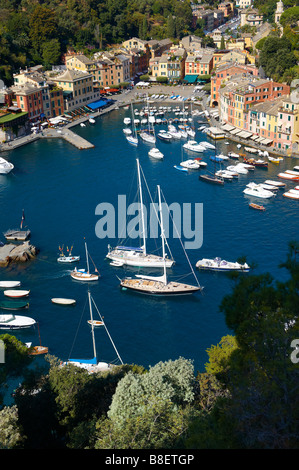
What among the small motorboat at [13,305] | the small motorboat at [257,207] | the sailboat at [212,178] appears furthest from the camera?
the sailboat at [212,178]

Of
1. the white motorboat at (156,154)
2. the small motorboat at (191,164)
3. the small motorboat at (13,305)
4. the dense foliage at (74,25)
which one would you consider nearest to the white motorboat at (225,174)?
the small motorboat at (191,164)

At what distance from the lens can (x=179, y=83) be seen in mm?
98188

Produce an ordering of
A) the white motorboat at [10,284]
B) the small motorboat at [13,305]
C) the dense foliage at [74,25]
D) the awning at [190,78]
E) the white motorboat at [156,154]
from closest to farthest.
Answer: the small motorboat at [13,305] < the white motorboat at [10,284] < the white motorboat at [156,154] < the awning at [190,78] < the dense foliage at [74,25]

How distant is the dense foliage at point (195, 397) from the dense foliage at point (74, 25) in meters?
72.9

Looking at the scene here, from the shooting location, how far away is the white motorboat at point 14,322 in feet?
109

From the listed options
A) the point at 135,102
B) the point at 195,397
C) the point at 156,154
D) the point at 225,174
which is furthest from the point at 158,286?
the point at 135,102

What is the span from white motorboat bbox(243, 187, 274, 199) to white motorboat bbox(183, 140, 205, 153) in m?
13.9

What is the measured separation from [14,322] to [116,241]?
41.6 feet

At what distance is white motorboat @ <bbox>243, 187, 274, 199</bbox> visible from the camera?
50.6 m

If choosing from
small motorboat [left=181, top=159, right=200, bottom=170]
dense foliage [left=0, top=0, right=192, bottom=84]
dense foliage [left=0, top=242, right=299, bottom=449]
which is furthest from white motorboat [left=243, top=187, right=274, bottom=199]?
dense foliage [left=0, top=0, right=192, bottom=84]

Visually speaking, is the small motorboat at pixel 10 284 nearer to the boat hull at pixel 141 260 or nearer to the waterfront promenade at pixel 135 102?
the boat hull at pixel 141 260

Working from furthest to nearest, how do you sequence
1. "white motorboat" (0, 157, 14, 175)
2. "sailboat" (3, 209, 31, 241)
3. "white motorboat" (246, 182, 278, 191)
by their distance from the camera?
"white motorboat" (0, 157, 14, 175)
"white motorboat" (246, 182, 278, 191)
"sailboat" (3, 209, 31, 241)

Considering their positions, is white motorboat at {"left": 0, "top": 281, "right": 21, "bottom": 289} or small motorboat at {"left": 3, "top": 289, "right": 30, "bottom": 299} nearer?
small motorboat at {"left": 3, "top": 289, "right": 30, "bottom": 299}

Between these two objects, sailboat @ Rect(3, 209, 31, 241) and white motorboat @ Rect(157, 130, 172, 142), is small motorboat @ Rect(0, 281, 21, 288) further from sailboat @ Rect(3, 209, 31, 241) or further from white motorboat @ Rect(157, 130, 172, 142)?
white motorboat @ Rect(157, 130, 172, 142)
